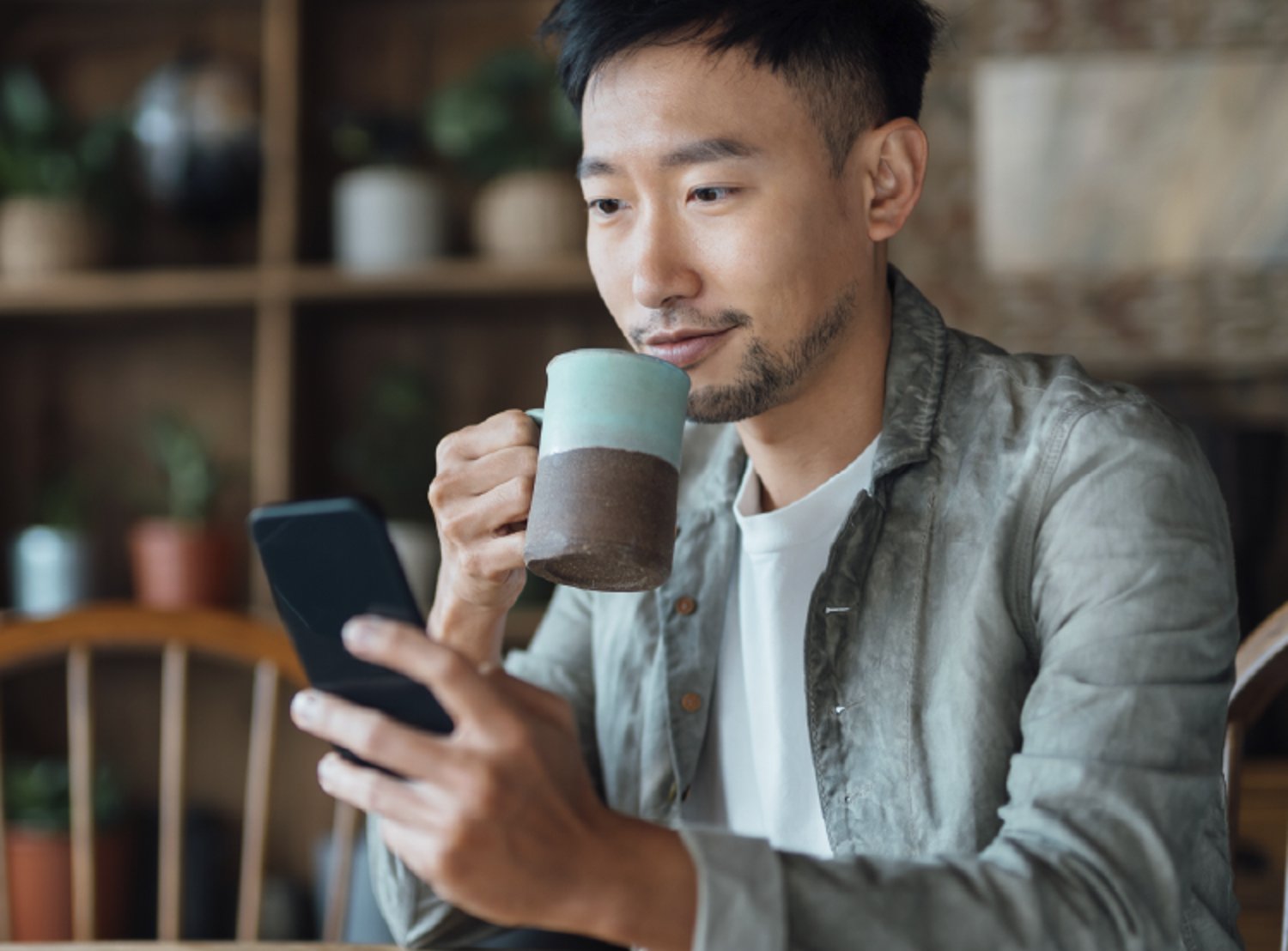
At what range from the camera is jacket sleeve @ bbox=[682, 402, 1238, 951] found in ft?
2.25

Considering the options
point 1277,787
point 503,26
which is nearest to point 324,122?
point 503,26

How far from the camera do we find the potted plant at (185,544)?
7.78 feet

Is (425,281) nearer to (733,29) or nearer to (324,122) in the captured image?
(324,122)

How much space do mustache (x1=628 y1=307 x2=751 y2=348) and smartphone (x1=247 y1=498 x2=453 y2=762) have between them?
0.43m

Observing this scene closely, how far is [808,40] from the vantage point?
1.12 m

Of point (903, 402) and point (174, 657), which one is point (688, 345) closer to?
point (903, 402)

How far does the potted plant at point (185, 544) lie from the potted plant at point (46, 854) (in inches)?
13.7

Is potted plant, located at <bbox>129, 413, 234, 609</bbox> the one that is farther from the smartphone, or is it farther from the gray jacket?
the smartphone

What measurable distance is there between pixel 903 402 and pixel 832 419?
9 centimetres

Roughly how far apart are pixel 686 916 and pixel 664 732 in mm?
605

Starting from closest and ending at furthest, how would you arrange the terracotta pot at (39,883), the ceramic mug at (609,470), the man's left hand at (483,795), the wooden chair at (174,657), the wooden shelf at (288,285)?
the man's left hand at (483,795), the ceramic mug at (609,470), the wooden chair at (174,657), the terracotta pot at (39,883), the wooden shelf at (288,285)

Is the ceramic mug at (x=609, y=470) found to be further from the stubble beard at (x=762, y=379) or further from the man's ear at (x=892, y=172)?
the man's ear at (x=892, y=172)

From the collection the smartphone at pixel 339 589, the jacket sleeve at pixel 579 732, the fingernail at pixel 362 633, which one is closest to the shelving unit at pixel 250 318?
the jacket sleeve at pixel 579 732

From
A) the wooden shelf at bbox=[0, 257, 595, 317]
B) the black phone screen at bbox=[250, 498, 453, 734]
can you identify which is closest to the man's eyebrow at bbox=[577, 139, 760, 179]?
the black phone screen at bbox=[250, 498, 453, 734]
